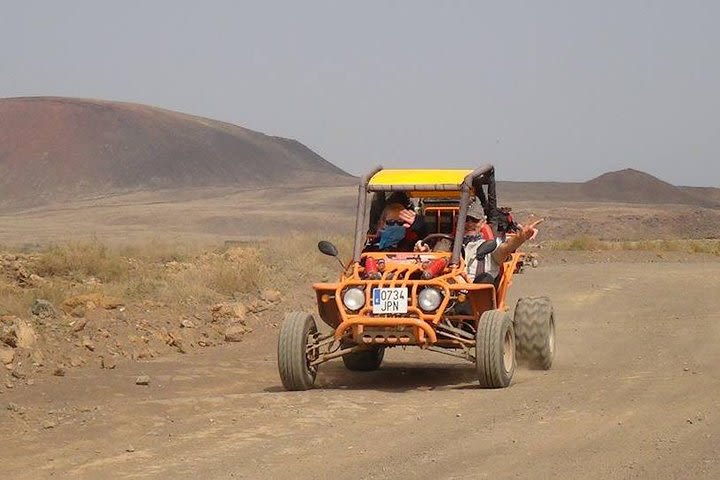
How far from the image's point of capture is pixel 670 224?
208ft

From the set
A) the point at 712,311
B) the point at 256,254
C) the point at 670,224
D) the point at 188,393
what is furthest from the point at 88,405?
the point at 670,224

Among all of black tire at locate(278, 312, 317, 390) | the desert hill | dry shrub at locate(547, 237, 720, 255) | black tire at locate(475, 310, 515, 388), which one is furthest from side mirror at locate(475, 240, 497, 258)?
the desert hill

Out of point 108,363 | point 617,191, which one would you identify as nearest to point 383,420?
point 108,363

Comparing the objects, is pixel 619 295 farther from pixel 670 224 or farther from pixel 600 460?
pixel 670 224

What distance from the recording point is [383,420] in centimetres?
1064

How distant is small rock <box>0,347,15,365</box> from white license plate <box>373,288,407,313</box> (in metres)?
4.16

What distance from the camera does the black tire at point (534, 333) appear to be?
1410 cm

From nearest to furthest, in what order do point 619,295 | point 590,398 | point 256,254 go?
point 590,398, point 619,295, point 256,254

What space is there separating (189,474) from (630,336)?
1005 centimetres

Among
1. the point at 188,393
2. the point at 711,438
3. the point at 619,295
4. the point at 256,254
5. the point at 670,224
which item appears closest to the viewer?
the point at 711,438

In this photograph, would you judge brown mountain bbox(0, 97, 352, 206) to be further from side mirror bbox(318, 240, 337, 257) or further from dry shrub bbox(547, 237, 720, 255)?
side mirror bbox(318, 240, 337, 257)

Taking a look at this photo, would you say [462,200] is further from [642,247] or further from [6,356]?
[642,247]

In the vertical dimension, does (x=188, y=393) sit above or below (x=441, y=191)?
below

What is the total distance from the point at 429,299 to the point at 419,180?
185 centimetres
